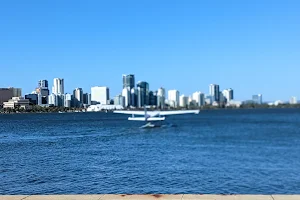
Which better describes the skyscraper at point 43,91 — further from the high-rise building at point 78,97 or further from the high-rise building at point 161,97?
the high-rise building at point 161,97

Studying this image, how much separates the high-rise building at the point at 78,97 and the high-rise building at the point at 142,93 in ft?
170

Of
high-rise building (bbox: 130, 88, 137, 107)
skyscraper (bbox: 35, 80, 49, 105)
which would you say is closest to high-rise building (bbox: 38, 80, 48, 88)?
skyscraper (bbox: 35, 80, 49, 105)

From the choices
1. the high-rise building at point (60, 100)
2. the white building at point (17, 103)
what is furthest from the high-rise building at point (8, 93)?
the high-rise building at point (60, 100)

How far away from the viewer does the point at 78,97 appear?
22672mm

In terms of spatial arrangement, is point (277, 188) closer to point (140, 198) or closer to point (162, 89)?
point (140, 198)

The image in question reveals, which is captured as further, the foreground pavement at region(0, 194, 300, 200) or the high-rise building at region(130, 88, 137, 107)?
the high-rise building at region(130, 88, 137, 107)

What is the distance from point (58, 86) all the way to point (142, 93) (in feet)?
194

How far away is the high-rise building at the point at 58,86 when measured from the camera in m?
20.4

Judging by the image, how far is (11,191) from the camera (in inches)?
447

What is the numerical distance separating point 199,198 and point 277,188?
11.5m

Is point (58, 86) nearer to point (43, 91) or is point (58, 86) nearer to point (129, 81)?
point (43, 91)

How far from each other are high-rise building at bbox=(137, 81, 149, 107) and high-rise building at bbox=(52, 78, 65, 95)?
175ft

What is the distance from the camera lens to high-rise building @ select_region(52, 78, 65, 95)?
802 inches

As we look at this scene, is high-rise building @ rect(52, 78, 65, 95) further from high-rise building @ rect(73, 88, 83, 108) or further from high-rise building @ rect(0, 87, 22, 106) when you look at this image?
high-rise building @ rect(0, 87, 22, 106)
